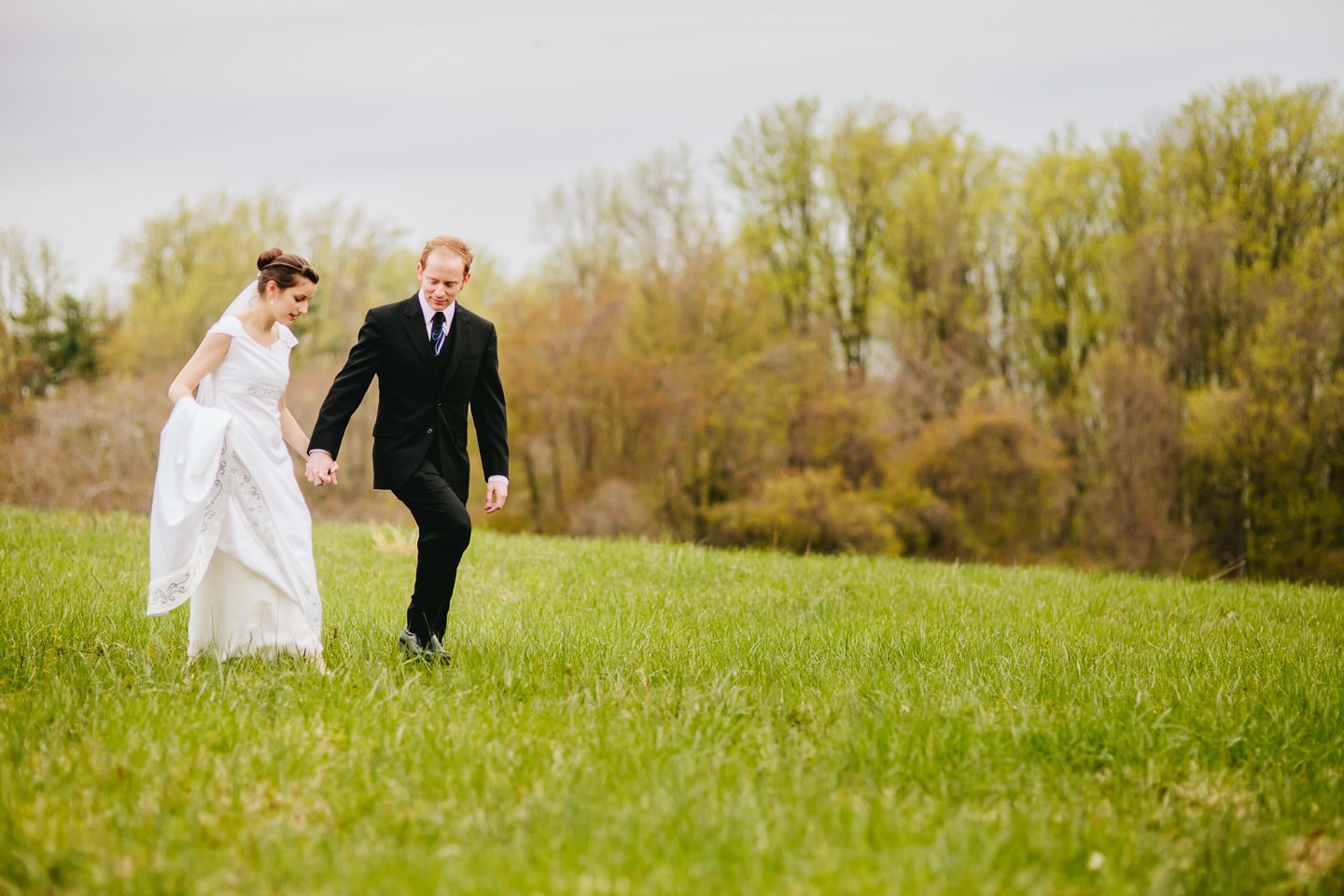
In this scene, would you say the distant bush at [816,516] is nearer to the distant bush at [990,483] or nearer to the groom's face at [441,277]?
the distant bush at [990,483]

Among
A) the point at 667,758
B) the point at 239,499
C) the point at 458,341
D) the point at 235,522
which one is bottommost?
the point at 667,758

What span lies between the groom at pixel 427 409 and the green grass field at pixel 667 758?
41cm

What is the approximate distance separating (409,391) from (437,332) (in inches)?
14.0

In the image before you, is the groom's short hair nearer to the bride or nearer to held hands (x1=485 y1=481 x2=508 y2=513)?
the bride

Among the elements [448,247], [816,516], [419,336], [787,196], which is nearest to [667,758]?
[419,336]

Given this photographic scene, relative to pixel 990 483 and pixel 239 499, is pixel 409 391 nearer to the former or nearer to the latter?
pixel 239 499

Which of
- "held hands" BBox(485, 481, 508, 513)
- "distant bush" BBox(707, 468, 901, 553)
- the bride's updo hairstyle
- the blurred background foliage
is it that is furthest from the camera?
"distant bush" BBox(707, 468, 901, 553)

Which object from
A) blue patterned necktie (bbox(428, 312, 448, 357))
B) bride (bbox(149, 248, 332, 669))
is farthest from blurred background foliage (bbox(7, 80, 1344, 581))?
bride (bbox(149, 248, 332, 669))

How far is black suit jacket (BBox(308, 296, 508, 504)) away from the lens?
5.39 m

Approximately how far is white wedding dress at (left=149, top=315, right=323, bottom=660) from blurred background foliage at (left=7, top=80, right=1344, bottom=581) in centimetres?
2568

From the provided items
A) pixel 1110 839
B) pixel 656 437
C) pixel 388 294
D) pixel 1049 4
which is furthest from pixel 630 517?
pixel 1110 839

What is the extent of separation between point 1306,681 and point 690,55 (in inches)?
2126

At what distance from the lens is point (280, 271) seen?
17.6 feet

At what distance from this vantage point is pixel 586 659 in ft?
18.0
